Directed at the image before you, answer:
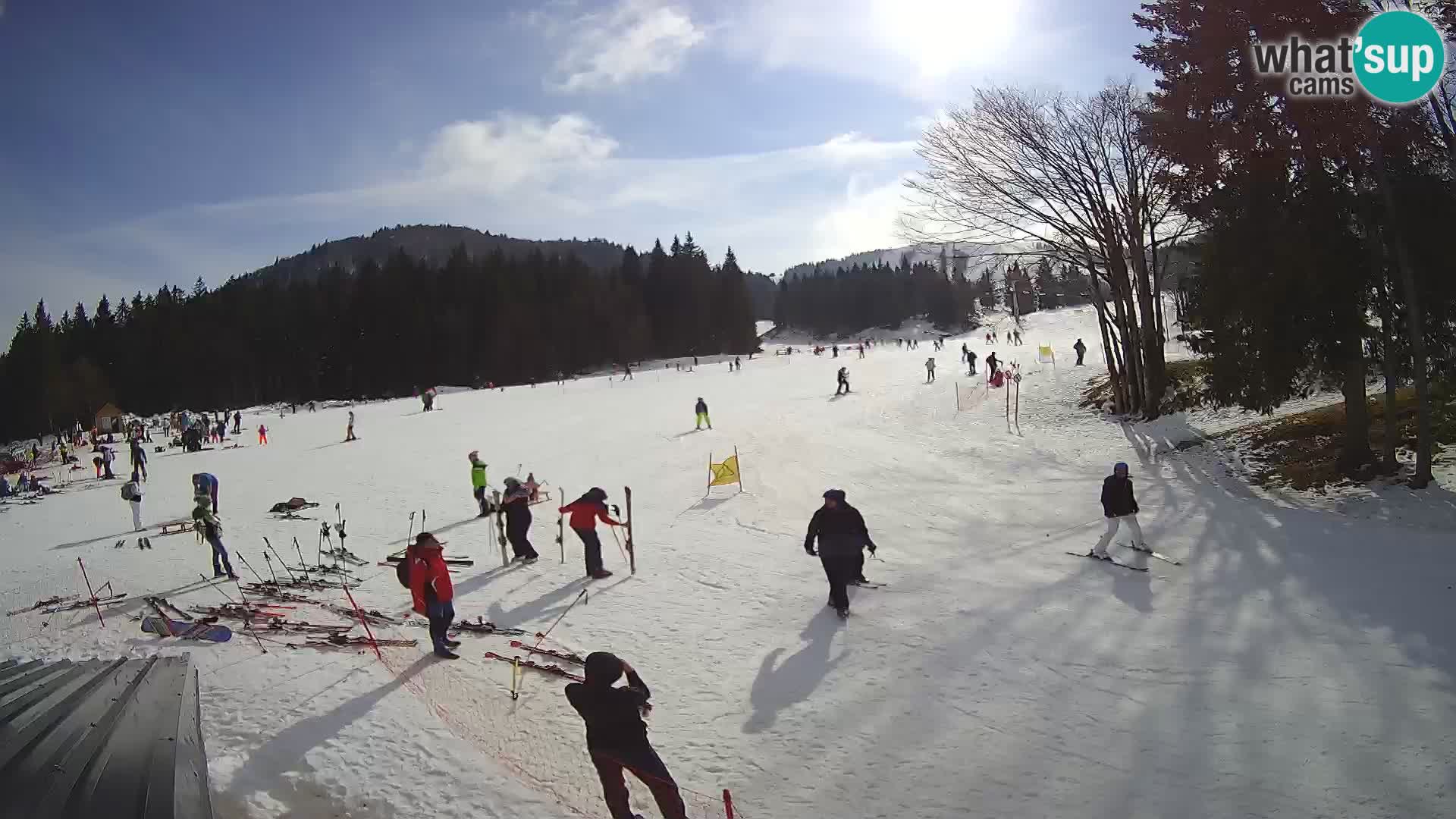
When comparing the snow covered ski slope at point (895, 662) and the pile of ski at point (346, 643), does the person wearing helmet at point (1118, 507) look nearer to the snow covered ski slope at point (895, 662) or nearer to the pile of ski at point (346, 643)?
the snow covered ski slope at point (895, 662)

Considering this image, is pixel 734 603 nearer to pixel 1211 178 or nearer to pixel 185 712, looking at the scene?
pixel 185 712

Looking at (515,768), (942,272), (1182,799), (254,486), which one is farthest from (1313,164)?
(942,272)

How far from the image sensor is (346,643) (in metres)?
8.98

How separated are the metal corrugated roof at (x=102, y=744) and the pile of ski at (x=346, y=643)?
183 cm

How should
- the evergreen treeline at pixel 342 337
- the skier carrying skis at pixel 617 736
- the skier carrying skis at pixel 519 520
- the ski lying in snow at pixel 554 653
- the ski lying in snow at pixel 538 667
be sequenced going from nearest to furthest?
the skier carrying skis at pixel 617 736 < the ski lying in snow at pixel 538 667 < the ski lying in snow at pixel 554 653 < the skier carrying skis at pixel 519 520 < the evergreen treeline at pixel 342 337

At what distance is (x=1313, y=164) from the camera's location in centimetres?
1318

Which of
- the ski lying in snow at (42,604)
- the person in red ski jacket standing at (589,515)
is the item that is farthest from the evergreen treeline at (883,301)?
the ski lying in snow at (42,604)

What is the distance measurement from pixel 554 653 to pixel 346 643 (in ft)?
8.53

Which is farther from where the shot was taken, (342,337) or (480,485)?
(342,337)

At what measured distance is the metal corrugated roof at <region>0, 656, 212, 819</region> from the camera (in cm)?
448

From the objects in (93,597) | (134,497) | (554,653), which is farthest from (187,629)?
(134,497)

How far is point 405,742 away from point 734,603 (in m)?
4.91

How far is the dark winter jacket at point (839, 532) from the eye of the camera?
31.0ft

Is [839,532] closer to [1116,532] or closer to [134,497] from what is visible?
[1116,532]
